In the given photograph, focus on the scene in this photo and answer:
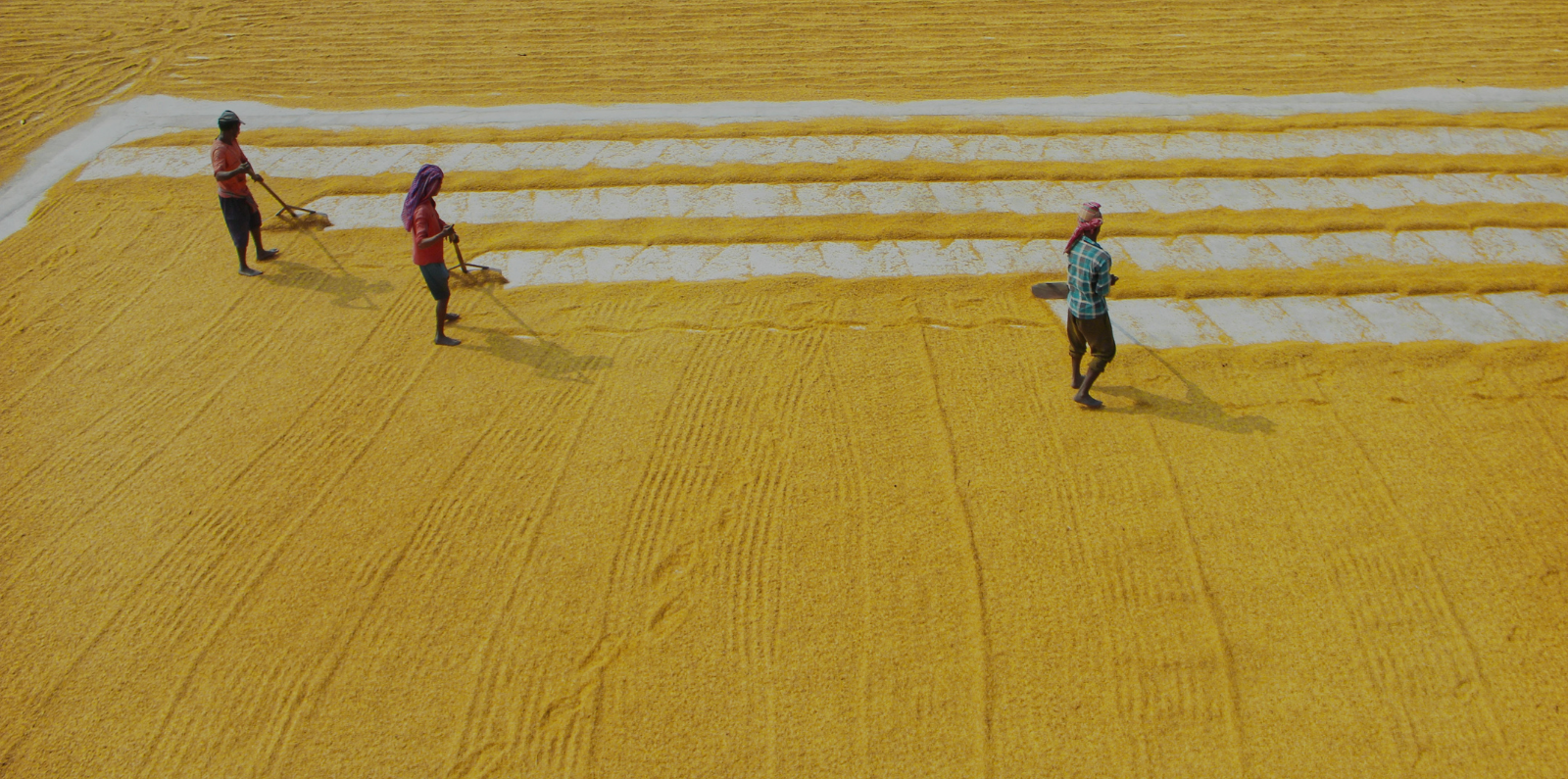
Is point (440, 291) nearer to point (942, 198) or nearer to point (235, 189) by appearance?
point (235, 189)

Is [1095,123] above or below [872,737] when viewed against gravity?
above

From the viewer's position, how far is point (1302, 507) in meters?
5.13

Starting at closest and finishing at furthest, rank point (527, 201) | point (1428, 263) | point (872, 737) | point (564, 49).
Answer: point (872, 737) → point (1428, 263) → point (527, 201) → point (564, 49)

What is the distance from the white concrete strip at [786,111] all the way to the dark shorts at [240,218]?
124 inches

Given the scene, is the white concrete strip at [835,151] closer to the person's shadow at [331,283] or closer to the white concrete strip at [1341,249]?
the white concrete strip at [1341,249]

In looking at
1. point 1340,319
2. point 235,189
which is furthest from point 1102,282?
point 235,189

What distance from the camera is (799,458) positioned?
18.0 feet

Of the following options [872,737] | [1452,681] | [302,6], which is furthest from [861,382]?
[302,6]

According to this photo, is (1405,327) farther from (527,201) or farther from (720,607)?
(527,201)

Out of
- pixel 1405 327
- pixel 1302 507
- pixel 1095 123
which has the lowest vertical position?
pixel 1302 507

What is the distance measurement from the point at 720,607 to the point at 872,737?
1.13 metres

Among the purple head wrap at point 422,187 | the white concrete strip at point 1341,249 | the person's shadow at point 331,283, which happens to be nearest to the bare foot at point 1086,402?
the white concrete strip at point 1341,249

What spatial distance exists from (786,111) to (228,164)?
621 centimetres

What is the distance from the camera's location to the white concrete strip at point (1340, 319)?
6.55m
